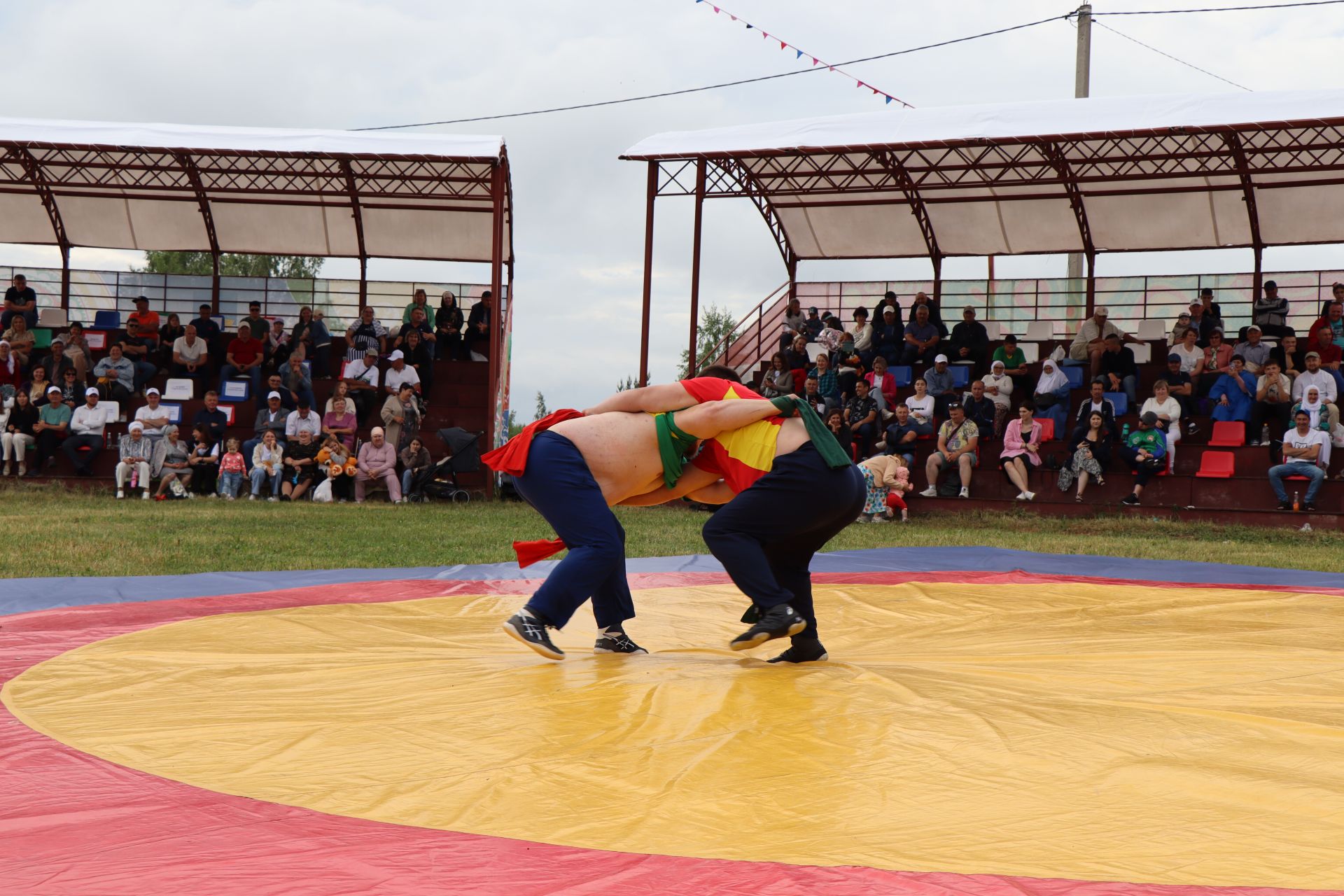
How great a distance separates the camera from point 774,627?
3.69 meters

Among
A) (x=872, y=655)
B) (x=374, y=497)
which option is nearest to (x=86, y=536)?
(x=374, y=497)

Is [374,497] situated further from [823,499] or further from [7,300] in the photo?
[823,499]

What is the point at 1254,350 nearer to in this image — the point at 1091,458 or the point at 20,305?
the point at 1091,458

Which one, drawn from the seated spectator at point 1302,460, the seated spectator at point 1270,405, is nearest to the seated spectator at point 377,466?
the seated spectator at point 1302,460

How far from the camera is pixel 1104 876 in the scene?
6.63ft

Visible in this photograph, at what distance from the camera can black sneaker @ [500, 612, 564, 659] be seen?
3.71m

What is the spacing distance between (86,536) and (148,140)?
744 centimetres

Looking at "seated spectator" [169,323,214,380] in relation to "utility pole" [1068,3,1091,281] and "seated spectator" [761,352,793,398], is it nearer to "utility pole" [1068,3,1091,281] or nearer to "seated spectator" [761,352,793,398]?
"seated spectator" [761,352,793,398]

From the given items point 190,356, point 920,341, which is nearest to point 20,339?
point 190,356

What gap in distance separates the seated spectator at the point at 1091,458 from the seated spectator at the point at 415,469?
24.0 ft

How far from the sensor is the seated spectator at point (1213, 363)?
13625mm

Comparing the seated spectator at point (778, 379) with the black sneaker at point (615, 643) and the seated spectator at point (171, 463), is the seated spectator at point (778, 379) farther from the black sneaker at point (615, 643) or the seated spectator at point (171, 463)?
the black sneaker at point (615, 643)

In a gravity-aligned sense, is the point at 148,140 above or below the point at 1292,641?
above

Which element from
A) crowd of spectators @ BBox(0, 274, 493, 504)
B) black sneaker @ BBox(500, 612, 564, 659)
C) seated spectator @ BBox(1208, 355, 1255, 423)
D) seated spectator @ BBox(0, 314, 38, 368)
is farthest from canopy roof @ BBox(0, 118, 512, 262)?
black sneaker @ BBox(500, 612, 564, 659)
